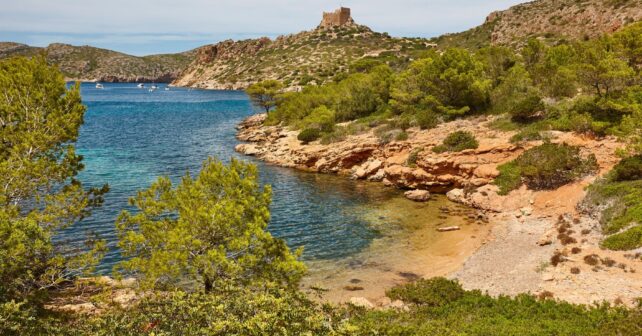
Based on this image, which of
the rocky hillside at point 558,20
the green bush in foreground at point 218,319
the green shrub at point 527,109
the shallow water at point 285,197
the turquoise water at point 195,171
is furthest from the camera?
the rocky hillside at point 558,20

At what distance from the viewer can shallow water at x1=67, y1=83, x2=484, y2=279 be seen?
92.8 ft

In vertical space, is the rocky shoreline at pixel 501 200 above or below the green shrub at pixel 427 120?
below

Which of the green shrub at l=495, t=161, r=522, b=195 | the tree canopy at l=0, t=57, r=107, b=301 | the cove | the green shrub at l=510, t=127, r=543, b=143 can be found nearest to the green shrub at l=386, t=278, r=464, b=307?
the cove

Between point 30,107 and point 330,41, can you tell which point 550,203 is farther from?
point 330,41

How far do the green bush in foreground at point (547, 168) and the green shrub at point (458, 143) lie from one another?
503 cm

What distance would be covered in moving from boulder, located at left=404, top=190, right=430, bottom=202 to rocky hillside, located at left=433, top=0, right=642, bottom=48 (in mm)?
55691

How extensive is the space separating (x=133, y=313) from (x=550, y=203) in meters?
28.8

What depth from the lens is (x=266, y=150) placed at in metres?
59.6

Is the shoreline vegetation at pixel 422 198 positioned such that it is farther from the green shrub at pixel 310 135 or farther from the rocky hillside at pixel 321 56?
the rocky hillside at pixel 321 56

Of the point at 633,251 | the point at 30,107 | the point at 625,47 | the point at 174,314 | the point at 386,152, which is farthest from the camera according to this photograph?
the point at 386,152

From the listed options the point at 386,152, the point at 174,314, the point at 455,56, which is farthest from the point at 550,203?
the point at 174,314

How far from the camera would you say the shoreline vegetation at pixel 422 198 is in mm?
13531

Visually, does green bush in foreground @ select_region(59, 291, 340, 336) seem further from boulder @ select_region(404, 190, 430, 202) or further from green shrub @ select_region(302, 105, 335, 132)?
green shrub @ select_region(302, 105, 335, 132)

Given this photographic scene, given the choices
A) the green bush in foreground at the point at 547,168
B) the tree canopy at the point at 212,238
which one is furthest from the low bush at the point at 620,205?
the tree canopy at the point at 212,238
